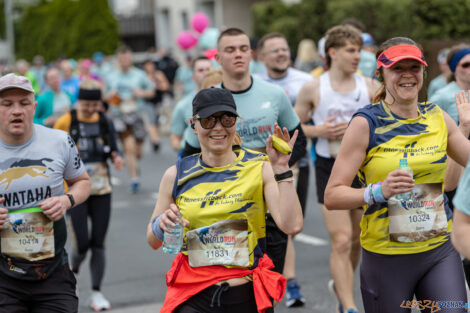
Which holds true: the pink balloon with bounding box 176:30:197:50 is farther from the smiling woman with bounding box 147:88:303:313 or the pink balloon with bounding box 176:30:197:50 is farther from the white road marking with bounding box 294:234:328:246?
the smiling woman with bounding box 147:88:303:313

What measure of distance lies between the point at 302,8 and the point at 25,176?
19.9 m

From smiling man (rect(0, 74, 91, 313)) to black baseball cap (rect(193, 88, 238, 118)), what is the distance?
3.39 feet

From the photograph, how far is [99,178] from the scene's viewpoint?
731 centimetres

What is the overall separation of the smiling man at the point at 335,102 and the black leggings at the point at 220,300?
94.6 inches

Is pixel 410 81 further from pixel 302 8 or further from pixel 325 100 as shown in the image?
pixel 302 8

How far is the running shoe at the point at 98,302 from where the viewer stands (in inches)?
279

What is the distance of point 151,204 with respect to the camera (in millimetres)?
12523

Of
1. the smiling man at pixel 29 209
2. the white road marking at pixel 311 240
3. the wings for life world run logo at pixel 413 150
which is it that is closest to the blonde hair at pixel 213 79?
the smiling man at pixel 29 209

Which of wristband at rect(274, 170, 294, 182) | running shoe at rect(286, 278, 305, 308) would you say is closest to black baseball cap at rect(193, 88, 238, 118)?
wristband at rect(274, 170, 294, 182)

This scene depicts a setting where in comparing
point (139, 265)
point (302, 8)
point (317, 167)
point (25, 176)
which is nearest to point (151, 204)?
point (139, 265)

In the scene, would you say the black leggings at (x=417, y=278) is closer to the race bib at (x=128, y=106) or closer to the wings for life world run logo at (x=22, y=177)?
the wings for life world run logo at (x=22, y=177)

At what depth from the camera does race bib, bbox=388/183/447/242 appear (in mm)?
4141

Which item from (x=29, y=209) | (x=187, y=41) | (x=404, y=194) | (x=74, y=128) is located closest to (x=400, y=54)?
(x=404, y=194)

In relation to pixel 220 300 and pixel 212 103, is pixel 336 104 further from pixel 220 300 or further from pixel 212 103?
pixel 220 300
